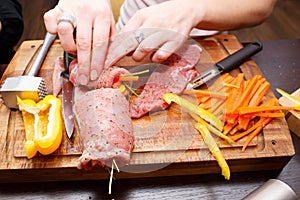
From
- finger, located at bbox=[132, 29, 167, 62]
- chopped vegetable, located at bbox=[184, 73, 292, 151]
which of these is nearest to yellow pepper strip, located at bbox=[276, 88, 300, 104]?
chopped vegetable, located at bbox=[184, 73, 292, 151]

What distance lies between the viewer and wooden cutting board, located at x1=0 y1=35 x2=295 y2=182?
102 centimetres

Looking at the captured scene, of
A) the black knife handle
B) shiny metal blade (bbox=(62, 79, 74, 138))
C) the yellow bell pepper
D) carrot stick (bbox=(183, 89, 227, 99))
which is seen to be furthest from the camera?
the black knife handle

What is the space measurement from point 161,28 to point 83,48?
0.94 feet

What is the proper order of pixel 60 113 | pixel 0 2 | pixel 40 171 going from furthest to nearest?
pixel 0 2 < pixel 60 113 < pixel 40 171

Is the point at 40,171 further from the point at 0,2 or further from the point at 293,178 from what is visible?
the point at 0,2

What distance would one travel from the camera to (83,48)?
1.18 m

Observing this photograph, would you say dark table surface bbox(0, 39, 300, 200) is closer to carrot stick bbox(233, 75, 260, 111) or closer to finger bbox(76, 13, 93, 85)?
carrot stick bbox(233, 75, 260, 111)

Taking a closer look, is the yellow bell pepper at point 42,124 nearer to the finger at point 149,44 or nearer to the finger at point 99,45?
the finger at point 99,45

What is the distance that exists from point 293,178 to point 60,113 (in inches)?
30.4

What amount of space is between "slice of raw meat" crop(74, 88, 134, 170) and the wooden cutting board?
43mm

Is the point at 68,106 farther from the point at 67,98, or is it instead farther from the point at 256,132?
the point at 256,132

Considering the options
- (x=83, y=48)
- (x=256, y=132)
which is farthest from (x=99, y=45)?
(x=256, y=132)

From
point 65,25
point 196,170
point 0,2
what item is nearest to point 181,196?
point 196,170

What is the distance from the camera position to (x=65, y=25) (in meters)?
1.17
